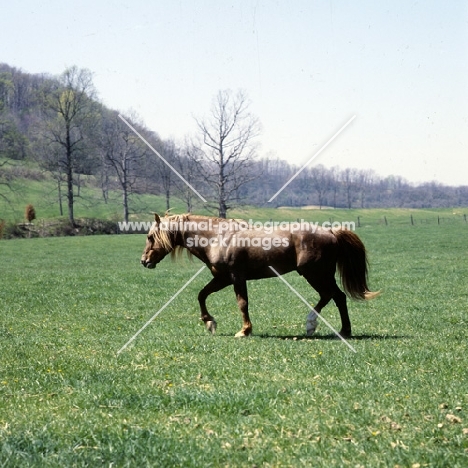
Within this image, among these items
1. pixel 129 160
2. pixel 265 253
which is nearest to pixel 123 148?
pixel 129 160

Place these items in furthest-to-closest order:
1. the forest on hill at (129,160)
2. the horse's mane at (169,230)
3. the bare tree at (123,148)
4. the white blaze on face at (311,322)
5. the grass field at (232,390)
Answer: the bare tree at (123,148)
the forest on hill at (129,160)
the horse's mane at (169,230)
the white blaze on face at (311,322)
the grass field at (232,390)

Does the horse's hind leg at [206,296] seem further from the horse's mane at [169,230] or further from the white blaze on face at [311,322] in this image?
the white blaze on face at [311,322]

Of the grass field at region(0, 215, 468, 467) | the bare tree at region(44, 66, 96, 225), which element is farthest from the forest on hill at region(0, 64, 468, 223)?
the grass field at region(0, 215, 468, 467)

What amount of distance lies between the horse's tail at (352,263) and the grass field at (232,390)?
0.89m

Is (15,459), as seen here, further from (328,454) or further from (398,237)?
(398,237)

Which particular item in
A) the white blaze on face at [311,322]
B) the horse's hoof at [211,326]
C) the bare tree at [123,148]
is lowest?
the horse's hoof at [211,326]

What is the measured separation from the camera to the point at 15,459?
16.3ft

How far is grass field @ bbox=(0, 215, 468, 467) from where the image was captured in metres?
5.17

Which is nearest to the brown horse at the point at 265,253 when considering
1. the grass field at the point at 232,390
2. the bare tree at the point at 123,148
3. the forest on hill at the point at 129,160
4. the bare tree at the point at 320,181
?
the grass field at the point at 232,390

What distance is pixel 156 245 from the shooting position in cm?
1191

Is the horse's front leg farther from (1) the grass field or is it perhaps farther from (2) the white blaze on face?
(2) the white blaze on face

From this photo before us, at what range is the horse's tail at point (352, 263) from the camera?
11164mm

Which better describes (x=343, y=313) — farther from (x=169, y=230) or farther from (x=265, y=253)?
(x=169, y=230)

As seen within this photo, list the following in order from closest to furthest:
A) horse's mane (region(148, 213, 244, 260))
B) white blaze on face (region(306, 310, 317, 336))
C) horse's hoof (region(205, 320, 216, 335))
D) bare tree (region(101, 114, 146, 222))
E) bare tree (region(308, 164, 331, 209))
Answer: white blaze on face (region(306, 310, 317, 336)), horse's hoof (region(205, 320, 216, 335)), horse's mane (region(148, 213, 244, 260)), bare tree (region(101, 114, 146, 222)), bare tree (region(308, 164, 331, 209))
